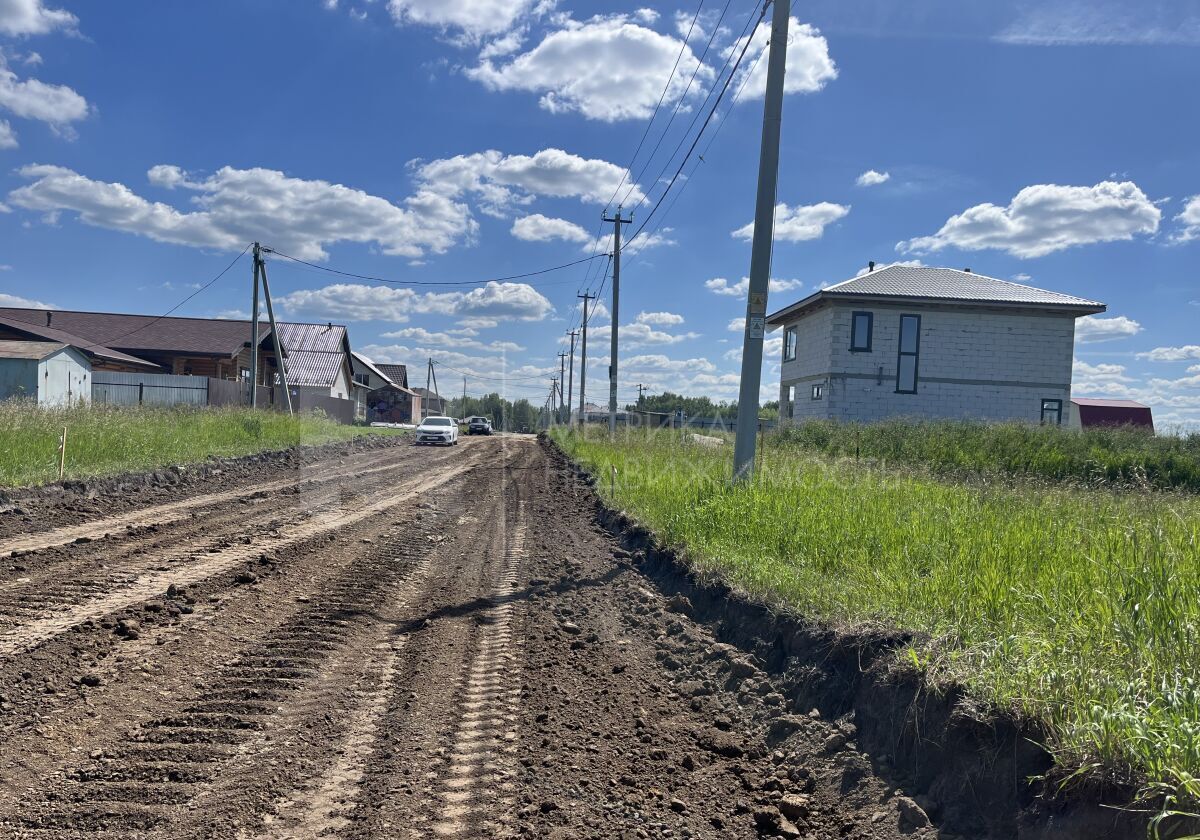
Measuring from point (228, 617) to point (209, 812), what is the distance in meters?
3.17

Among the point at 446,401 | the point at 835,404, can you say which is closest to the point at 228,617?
the point at 835,404

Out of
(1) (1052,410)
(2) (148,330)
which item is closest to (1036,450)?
(1) (1052,410)

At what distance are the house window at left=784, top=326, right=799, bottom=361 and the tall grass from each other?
41.6 ft

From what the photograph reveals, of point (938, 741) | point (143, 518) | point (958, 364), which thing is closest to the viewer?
point (938, 741)

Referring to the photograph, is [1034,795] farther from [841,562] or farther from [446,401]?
[446,401]

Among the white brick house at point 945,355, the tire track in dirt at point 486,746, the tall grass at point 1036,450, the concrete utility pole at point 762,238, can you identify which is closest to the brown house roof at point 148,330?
the white brick house at point 945,355

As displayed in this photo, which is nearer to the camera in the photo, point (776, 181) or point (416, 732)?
point (416, 732)

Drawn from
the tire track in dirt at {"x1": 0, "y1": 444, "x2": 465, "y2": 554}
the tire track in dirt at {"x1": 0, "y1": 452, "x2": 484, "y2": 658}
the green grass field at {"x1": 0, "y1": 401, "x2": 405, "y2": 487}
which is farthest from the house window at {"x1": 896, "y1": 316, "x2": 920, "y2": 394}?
the green grass field at {"x1": 0, "y1": 401, "x2": 405, "y2": 487}

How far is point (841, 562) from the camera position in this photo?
20.6ft

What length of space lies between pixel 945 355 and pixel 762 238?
66.6 ft

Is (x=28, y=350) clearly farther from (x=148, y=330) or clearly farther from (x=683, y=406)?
(x=683, y=406)

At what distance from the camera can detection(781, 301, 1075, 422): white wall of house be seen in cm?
2748

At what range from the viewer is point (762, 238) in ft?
33.8

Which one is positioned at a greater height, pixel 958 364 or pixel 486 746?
pixel 958 364
